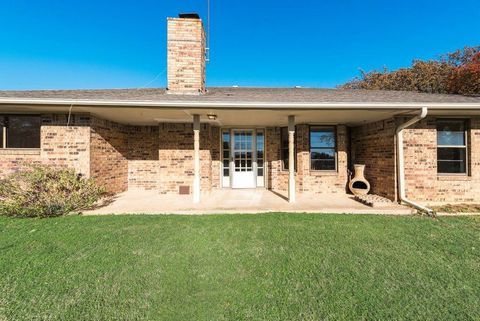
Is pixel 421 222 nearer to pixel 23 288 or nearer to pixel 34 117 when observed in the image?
pixel 23 288

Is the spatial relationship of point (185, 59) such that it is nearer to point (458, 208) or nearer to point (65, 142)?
point (65, 142)

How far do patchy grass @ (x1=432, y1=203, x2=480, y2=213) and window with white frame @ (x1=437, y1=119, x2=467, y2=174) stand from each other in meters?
0.98

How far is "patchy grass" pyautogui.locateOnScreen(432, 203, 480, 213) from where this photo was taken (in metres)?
5.39

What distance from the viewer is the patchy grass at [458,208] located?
5391 millimetres

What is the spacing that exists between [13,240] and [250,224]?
13.0 ft

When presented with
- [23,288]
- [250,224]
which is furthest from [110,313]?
[250,224]

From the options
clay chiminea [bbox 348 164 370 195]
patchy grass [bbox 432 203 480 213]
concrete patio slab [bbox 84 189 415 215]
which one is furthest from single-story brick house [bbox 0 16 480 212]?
concrete patio slab [bbox 84 189 415 215]

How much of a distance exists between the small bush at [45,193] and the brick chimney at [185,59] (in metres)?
4.02

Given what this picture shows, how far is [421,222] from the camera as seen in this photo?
459 cm

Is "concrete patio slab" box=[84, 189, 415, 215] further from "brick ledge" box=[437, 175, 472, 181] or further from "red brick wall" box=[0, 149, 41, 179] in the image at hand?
"red brick wall" box=[0, 149, 41, 179]

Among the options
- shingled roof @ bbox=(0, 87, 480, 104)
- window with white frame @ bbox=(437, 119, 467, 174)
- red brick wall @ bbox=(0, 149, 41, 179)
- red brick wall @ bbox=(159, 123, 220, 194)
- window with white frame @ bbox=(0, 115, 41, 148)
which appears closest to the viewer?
shingled roof @ bbox=(0, 87, 480, 104)

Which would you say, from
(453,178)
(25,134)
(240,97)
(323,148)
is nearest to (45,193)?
(25,134)

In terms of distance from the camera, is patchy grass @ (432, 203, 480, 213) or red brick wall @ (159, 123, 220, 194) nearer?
patchy grass @ (432, 203, 480, 213)

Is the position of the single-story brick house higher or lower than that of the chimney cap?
lower
